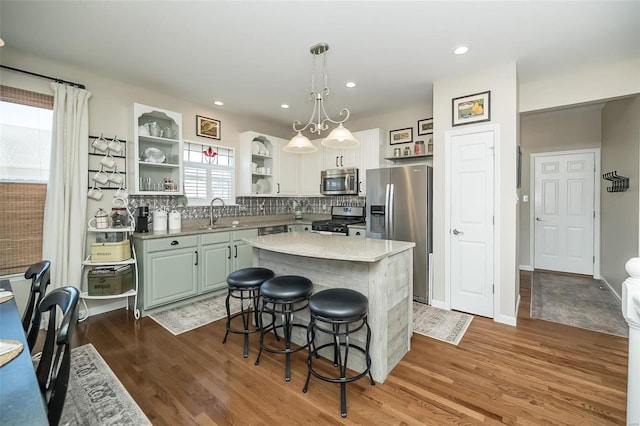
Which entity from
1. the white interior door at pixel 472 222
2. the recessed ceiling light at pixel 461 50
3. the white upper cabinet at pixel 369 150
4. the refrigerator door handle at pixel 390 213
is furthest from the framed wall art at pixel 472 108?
the white upper cabinet at pixel 369 150

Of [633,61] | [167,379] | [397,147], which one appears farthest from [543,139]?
[167,379]

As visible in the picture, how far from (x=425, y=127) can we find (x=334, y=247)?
297 cm

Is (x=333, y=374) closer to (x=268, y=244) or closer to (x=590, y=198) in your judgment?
(x=268, y=244)

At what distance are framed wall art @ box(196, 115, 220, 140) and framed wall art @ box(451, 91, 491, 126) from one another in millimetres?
3350

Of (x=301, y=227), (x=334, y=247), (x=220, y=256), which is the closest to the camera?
(x=334, y=247)

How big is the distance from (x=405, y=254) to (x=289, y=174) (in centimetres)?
332

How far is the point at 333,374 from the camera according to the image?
219 cm

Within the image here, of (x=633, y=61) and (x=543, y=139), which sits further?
(x=543, y=139)

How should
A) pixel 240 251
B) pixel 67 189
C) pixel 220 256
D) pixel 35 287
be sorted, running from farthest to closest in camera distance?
pixel 240 251
pixel 220 256
pixel 67 189
pixel 35 287

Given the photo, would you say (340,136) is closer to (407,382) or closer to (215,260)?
(407,382)

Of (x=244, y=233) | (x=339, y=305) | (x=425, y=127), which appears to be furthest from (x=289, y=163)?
(x=339, y=305)

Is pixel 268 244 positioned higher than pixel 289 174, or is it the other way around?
pixel 289 174

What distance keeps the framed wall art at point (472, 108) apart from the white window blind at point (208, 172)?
3.29m

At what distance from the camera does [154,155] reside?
3.70m
